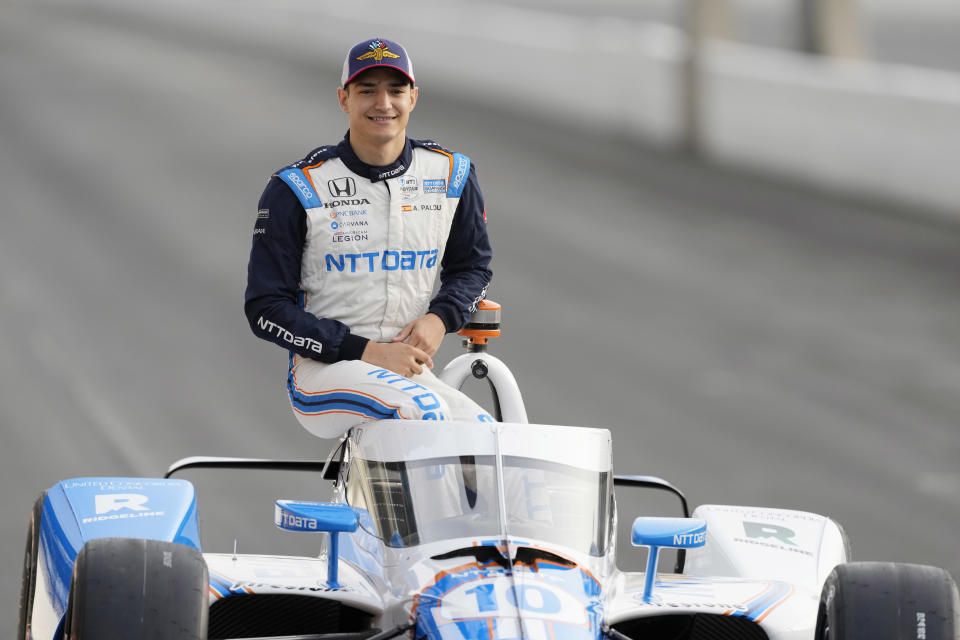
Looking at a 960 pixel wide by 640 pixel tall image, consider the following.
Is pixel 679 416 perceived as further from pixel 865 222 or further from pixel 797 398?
pixel 865 222

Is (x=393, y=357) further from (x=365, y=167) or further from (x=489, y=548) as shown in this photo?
(x=489, y=548)

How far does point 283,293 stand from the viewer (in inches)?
219

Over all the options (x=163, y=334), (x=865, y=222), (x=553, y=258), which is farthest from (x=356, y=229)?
(x=865, y=222)

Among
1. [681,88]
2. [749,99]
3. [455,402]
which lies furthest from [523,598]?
[681,88]

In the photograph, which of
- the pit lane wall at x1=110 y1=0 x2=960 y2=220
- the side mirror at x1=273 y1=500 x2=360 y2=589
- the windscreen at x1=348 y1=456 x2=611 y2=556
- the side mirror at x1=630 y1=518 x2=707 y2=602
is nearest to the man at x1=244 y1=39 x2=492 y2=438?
the windscreen at x1=348 y1=456 x2=611 y2=556

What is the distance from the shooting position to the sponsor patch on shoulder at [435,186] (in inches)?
225

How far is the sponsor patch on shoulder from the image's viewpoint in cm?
573

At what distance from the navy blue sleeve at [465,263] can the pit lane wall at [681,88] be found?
10.8 metres

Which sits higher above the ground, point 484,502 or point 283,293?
point 283,293

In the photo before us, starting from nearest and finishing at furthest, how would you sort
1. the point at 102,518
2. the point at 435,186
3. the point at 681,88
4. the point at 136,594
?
1. the point at 136,594
2. the point at 102,518
3. the point at 435,186
4. the point at 681,88

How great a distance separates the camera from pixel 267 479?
31.2 ft

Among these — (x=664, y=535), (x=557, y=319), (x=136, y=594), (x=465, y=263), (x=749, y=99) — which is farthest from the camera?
(x=749, y=99)

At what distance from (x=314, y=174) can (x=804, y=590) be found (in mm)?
2429

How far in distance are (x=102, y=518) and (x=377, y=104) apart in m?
1.84
